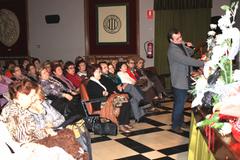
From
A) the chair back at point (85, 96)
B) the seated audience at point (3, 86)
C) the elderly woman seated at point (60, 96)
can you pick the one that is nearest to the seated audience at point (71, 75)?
the elderly woman seated at point (60, 96)

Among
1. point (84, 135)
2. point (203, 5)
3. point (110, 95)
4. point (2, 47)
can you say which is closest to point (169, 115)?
point (110, 95)

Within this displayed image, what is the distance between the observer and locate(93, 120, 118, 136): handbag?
4.65 metres

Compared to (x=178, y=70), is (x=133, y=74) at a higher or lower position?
lower

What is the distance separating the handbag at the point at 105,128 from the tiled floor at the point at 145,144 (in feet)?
0.27

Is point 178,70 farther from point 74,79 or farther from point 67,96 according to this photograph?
point 74,79

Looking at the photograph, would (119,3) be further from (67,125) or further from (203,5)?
(67,125)

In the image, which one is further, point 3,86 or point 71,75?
point 71,75

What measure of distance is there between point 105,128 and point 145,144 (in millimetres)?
702

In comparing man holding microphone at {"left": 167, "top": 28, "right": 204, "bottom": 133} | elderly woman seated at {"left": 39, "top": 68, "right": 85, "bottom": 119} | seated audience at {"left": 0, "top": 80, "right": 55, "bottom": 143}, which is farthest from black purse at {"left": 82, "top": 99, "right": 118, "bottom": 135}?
seated audience at {"left": 0, "top": 80, "right": 55, "bottom": 143}

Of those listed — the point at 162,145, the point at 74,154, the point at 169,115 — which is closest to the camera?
the point at 74,154

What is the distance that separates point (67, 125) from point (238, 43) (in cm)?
172

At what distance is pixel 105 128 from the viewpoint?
4668 mm

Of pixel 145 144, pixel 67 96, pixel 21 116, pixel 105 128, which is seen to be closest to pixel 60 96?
pixel 67 96

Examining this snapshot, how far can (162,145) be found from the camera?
4.20m
